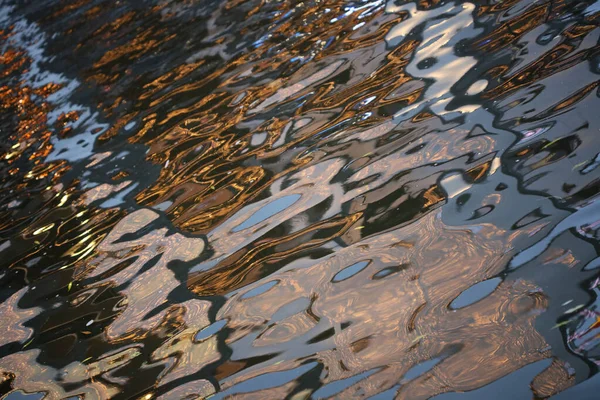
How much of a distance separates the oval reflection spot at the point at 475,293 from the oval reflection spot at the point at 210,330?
645 mm

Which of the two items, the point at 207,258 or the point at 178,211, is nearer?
the point at 207,258

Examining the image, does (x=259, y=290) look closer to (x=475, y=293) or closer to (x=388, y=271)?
(x=388, y=271)

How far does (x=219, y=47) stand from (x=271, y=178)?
170cm

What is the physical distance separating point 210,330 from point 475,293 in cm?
73

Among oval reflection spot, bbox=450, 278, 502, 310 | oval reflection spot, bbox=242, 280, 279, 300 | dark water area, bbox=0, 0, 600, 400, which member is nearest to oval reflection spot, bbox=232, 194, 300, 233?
dark water area, bbox=0, 0, 600, 400

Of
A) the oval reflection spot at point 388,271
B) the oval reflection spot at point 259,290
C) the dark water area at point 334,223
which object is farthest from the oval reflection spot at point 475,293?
the oval reflection spot at point 259,290

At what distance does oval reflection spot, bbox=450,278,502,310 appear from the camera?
Result: 4.30ft

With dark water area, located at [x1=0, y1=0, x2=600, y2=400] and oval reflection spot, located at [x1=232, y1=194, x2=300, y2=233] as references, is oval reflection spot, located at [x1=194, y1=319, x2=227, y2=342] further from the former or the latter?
oval reflection spot, located at [x1=232, y1=194, x2=300, y2=233]

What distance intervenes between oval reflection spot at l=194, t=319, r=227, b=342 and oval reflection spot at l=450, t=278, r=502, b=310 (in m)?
0.64

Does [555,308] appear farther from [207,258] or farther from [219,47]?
[219,47]

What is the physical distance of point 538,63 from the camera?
2072 millimetres

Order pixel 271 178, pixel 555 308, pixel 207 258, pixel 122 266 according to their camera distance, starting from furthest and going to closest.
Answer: pixel 271 178 < pixel 122 266 < pixel 207 258 < pixel 555 308

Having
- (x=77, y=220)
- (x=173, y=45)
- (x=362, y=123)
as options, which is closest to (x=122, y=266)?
(x=77, y=220)

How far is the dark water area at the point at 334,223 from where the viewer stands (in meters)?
1.27
